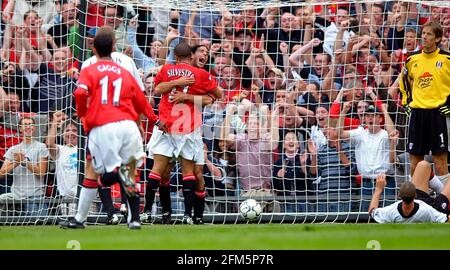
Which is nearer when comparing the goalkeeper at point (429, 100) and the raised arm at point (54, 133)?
the goalkeeper at point (429, 100)

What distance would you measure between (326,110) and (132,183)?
5745mm

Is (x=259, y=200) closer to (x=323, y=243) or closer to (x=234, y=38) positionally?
(x=234, y=38)

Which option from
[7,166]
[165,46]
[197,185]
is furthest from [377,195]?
[7,166]

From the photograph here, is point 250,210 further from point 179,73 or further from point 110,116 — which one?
point 110,116

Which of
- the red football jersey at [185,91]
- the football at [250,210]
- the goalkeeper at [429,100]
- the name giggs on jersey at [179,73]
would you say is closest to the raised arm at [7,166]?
the red football jersey at [185,91]

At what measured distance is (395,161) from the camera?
16.3m

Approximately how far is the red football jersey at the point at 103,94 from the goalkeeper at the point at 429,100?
456 cm

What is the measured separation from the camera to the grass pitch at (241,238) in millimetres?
10266

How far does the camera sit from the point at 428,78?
47.4ft

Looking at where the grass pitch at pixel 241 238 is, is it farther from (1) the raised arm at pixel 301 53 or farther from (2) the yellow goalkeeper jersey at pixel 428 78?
(1) the raised arm at pixel 301 53

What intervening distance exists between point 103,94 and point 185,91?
3.03m

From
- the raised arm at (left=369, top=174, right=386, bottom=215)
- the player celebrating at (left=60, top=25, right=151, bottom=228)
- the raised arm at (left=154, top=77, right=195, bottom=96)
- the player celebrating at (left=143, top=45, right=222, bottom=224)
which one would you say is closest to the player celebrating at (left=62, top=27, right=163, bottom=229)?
the player celebrating at (left=60, top=25, right=151, bottom=228)

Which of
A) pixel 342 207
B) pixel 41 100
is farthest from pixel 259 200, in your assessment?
pixel 41 100

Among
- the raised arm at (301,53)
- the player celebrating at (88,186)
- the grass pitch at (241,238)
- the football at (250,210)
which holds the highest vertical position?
the raised arm at (301,53)
